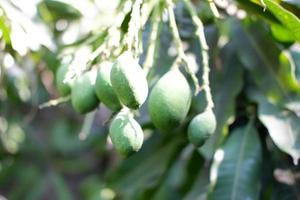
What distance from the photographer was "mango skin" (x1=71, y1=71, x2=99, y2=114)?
925 millimetres

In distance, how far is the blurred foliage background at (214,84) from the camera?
1.07 meters

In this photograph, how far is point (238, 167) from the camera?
1108 millimetres

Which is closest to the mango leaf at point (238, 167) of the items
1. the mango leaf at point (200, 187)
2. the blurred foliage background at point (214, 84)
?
the blurred foliage background at point (214, 84)

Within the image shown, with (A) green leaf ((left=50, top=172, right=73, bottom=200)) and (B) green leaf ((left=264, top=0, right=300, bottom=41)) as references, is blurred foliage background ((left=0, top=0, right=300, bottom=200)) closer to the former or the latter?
(B) green leaf ((left=264, top=0, right=300, bottom=41))

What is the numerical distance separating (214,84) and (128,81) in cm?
49

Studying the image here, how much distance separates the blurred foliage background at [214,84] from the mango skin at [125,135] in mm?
104

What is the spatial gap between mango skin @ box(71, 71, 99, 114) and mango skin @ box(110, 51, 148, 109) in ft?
0.41

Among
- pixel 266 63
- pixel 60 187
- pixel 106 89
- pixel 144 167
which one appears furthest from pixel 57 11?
pixel 60 187

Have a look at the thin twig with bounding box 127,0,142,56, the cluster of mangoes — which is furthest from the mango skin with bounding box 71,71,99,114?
the thin twig with bounding box 127,0,142,56

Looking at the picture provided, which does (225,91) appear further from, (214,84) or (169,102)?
(169,102)

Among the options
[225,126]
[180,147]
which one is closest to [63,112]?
[180,147]

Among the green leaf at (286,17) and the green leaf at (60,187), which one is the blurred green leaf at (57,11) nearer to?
the green leaf at (286,17)

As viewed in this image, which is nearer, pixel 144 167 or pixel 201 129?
pixel 201 129

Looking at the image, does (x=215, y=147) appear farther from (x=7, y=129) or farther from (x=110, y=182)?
(x=7, y=129)
